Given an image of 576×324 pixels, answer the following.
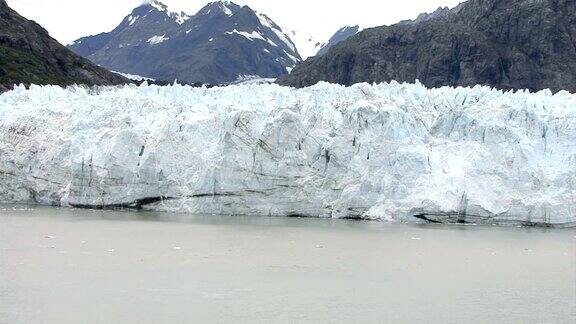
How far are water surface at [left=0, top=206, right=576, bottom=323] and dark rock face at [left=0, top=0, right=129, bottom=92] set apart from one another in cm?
3236

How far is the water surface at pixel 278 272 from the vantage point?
331 inches

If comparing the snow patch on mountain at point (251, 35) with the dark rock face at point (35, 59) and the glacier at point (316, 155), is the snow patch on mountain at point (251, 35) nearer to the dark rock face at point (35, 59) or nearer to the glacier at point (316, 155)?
the dark rock face at point (35, 59)

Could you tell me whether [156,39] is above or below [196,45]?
above

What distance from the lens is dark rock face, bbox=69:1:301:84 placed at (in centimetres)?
12875

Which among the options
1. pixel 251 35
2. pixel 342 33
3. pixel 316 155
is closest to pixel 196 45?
pixel 251 35

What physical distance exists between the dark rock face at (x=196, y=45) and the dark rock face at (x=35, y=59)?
6168 cm

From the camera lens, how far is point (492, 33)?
6178 centimetres

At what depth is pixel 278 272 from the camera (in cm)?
1091

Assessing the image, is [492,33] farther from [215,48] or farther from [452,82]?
[215,48]

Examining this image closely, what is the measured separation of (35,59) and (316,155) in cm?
3863

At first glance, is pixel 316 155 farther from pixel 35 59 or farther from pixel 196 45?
pixel 196 45

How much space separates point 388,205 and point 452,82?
4606 centimetres

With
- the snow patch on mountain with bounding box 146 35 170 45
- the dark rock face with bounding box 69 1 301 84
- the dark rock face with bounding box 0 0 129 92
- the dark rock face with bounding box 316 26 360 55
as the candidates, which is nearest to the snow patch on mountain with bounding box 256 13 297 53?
the dark rock face with bounding box 69 1 301 84

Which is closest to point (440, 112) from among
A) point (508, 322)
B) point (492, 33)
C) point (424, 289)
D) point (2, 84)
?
point (424, 289)
